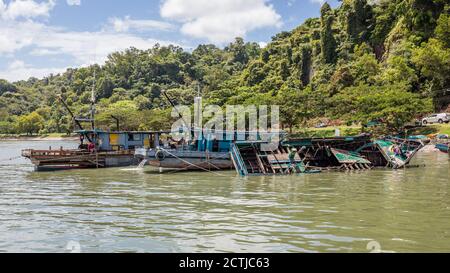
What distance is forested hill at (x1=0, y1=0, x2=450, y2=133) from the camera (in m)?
56.3

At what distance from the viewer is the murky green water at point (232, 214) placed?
1182 centimetres

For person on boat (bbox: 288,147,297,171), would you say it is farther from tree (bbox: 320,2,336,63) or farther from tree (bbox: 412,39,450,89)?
tree (bbox: 320,2,336,63)

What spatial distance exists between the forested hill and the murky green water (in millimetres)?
31043

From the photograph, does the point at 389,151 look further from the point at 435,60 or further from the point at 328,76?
the point at 328,76

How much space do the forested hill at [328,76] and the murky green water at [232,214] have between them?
31.0 m

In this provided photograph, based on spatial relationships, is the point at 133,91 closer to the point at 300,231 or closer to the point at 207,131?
the point at 207,131

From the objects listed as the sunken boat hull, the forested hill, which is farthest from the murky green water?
the forested hill

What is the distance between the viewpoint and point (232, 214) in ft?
51.2

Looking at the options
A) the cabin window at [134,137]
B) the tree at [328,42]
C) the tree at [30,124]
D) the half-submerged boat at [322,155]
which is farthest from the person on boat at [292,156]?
the tree at [30,124]

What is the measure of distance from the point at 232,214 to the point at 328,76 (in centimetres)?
7461

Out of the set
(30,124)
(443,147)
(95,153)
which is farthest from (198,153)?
(30,124)

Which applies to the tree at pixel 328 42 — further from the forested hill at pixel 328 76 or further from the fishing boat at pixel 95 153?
the fishing boat at pixel 95 153
